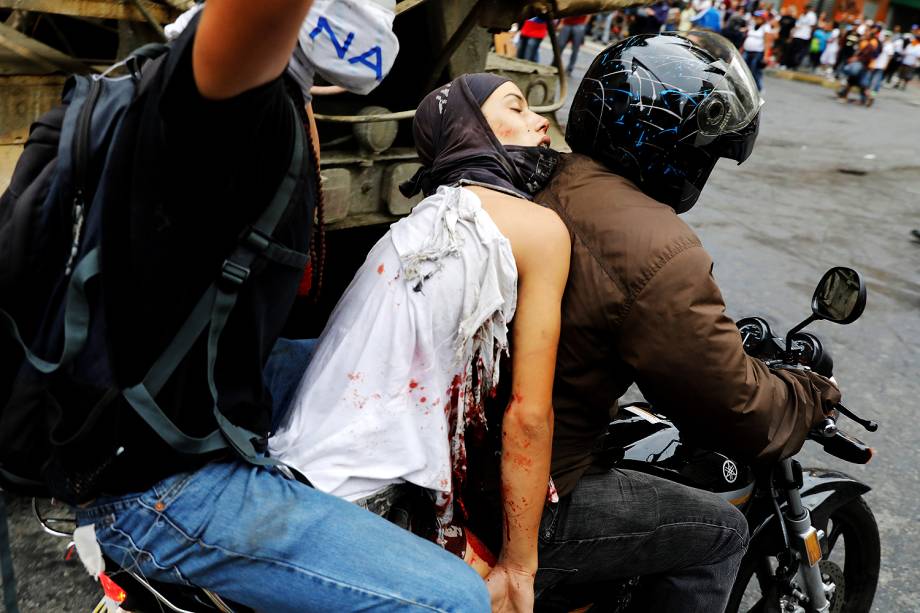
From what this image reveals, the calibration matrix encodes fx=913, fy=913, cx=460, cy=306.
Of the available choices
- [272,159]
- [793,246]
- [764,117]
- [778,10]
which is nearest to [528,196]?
[272,159]

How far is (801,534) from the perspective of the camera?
8.23 feet

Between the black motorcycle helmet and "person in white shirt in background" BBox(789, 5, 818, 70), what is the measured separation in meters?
26.8

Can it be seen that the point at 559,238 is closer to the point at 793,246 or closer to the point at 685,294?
the point at 685,294

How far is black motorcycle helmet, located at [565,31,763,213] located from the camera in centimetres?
193

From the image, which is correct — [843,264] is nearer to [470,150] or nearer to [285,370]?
[470,150]

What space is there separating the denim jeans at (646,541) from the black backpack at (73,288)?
0.87 metres

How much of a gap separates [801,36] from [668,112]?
27.0m

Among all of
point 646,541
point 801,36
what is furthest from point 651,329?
point 801,36

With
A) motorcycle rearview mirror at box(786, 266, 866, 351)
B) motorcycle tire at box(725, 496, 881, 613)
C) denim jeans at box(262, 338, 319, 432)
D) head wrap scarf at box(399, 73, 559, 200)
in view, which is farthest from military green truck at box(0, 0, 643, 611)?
motorcycle tire at box(725, 496, 881, 613)

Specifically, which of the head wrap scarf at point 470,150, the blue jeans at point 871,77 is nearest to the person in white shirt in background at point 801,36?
the blue jeans at point 871,77

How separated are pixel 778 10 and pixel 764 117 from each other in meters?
21.6

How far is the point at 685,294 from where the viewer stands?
174cm

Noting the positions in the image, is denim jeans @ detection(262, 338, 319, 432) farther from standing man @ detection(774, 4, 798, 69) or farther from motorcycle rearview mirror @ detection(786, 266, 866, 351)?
standing man @ detection(774, 4, 798, 69)

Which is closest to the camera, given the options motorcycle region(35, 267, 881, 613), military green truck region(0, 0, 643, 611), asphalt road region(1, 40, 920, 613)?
motorcycle region(35, 267, 881, 613)
